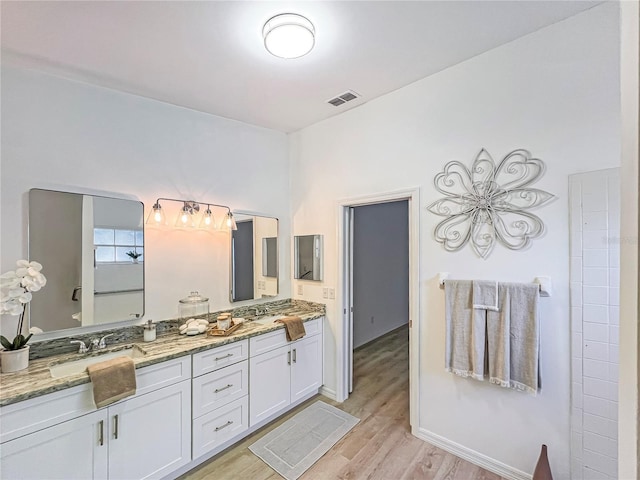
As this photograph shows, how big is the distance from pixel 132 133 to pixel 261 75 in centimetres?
116

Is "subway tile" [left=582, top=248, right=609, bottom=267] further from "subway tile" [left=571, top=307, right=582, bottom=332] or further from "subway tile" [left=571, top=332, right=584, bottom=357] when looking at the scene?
"subway tile" [left=571, top=332, right=584, bottom=357]

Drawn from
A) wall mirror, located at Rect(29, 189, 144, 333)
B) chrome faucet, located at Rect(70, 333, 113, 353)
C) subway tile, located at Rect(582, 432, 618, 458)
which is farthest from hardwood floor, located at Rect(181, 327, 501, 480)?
wall mirror, located at Rect(29, 189, 144, 333)

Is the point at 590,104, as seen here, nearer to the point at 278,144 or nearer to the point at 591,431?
the point at 591,431

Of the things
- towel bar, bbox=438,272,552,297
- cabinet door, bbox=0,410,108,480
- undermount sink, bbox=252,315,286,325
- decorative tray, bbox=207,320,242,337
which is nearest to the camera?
cabinet door, bbox=0,410,108,480

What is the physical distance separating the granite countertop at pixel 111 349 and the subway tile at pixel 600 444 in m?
2.08

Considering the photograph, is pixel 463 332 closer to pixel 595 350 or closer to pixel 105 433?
pixel 595 350

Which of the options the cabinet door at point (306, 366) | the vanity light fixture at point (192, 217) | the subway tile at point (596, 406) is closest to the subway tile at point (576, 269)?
the subway tile at point (596, 406)

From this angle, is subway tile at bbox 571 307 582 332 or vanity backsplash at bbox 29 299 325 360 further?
vanity backsplash at bbox 29 299 325 360

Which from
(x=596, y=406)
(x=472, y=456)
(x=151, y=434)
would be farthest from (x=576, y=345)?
(x=151, y=434)

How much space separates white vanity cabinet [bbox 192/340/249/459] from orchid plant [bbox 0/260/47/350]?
40.4 inches

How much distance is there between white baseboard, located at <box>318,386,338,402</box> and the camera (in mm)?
2959

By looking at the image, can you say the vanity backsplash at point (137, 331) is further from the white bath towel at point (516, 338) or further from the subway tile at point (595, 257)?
the subway tile at point (595, 257)

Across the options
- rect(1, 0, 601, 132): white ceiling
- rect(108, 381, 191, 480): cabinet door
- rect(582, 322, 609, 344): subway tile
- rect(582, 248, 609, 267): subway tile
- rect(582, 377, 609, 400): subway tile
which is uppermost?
rect(1, 0, 601, 132): white ceiling

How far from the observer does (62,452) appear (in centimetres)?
154
